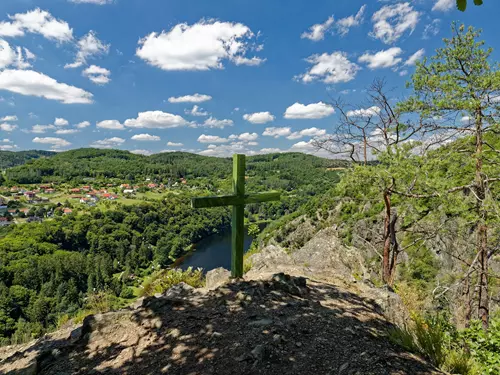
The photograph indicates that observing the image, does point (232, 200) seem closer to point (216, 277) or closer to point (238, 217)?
point (238, 217)

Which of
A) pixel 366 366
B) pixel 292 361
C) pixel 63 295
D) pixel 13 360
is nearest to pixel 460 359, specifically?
pixel 366 366

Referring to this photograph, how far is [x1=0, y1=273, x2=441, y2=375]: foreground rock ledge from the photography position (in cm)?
247

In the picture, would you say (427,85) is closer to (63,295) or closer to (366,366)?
(366,366)

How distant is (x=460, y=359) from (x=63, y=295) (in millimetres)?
58656

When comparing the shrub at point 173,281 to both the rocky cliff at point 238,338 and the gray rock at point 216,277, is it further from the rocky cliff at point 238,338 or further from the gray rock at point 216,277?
the rocky cliff at point 238,338

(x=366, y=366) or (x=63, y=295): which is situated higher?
(x=366, y=366)

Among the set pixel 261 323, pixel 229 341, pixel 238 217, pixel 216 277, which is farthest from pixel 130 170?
pixel 229 341

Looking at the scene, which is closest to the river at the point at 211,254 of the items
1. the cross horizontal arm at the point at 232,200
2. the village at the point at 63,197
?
the village at the point at 63,197

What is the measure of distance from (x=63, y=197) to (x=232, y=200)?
12694 centimetres

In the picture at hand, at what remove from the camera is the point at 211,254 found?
71688 mm

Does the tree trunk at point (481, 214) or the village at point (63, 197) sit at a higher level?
the tree trunk at point (481, 214)

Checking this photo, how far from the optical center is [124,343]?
Answer: 304cm

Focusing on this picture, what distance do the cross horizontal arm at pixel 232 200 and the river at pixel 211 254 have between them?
1994 inches

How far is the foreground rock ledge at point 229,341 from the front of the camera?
2469mm
